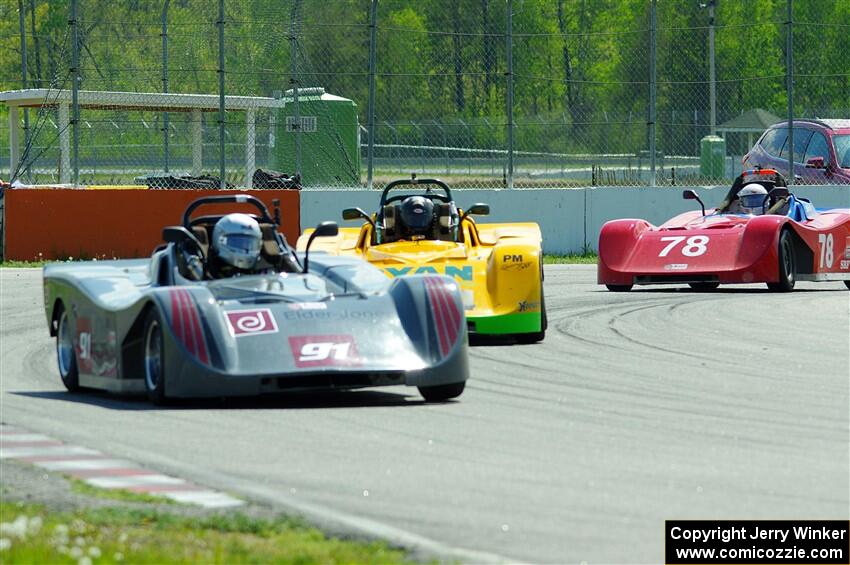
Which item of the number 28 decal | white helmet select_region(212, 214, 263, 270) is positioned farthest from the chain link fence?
white helmet select_region(212, 214, 263, 270)

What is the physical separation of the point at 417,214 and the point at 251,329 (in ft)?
17.4

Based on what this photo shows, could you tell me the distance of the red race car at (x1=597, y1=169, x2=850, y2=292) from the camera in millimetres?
17688

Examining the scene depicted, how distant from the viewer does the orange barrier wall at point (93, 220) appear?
22156mm

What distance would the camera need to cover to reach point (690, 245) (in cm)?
1792

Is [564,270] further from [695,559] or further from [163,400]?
[695,559]

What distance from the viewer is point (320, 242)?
15250 mm

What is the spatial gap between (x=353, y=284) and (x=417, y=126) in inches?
596

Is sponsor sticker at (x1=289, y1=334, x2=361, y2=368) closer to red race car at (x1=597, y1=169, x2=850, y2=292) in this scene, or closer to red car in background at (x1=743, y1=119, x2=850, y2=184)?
red race car at (x1=597, y1=169, x2=850, y2=292)

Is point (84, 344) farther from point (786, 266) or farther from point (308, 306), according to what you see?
point (786, 266)

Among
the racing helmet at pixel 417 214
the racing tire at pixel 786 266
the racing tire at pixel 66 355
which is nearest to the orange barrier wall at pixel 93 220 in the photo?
the racing tire at pixel 786 266

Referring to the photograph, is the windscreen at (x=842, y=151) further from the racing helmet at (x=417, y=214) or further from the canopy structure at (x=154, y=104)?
the racing helmet at (x=417, y=214)

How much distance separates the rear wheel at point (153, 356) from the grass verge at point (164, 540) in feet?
10.5

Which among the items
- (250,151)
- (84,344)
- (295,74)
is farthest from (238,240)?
(250,151)

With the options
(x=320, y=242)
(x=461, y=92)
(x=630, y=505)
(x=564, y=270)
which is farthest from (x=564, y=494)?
(x=461, y=92)
